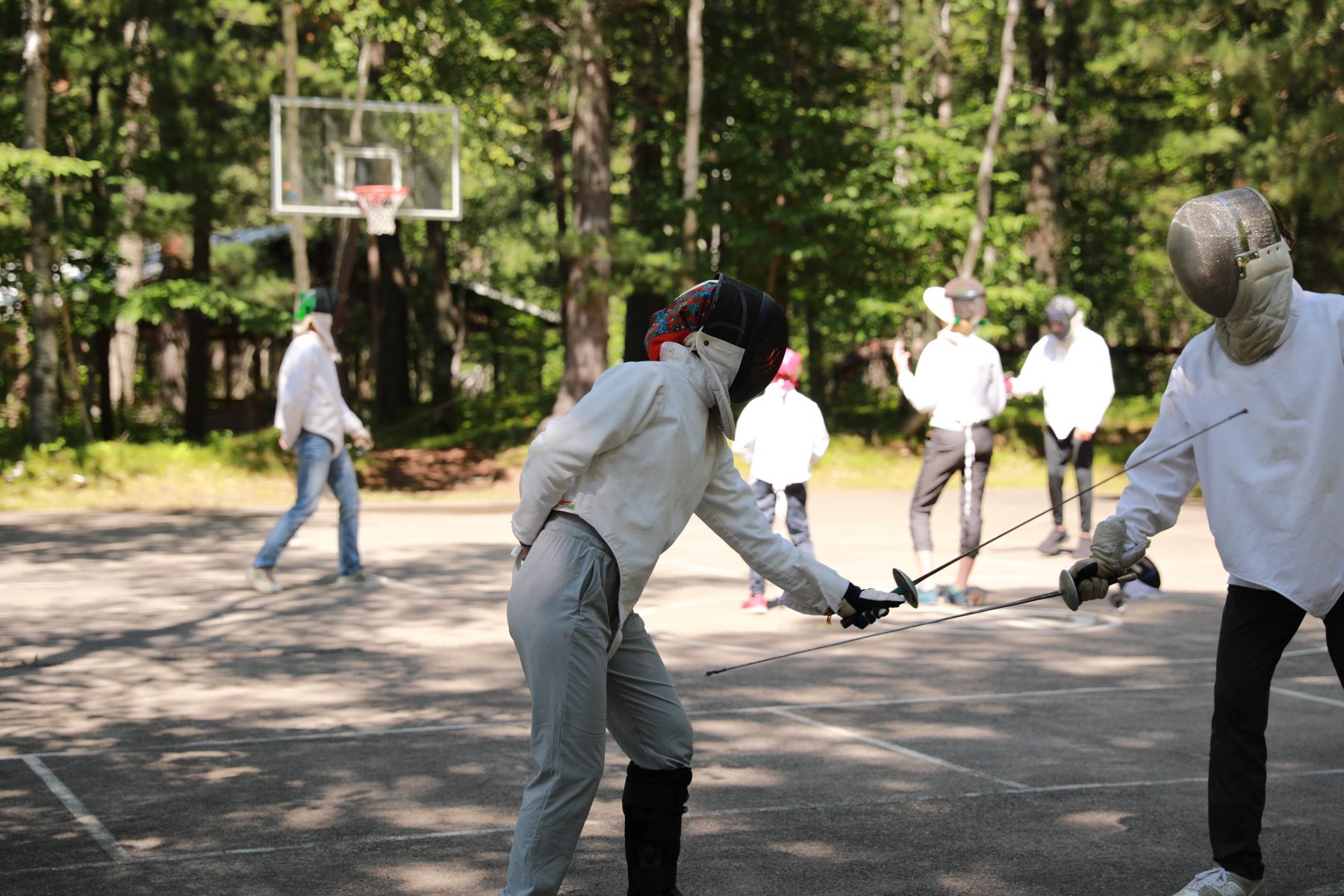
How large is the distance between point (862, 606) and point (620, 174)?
1163 inches

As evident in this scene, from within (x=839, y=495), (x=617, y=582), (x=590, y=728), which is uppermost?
(x=617, y=582)

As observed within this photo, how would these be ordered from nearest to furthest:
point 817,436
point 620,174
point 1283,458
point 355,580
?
1. point 1283,458
2. point 817,436
3. point 355,580
4. point 620,174

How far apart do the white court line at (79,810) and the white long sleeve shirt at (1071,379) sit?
310 inches

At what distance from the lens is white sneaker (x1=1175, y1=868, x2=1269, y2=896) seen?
417 centimetres

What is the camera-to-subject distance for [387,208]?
21500 millimetres

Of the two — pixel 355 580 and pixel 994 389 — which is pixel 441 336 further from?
pixel 994 389

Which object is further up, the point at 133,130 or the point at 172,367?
the point at 133,130

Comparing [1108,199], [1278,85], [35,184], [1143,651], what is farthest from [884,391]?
[1143,651]

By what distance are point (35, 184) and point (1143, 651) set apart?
18.1 metres

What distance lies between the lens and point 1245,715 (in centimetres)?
424

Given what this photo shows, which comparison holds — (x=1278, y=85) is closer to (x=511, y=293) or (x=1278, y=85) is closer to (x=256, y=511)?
(x=256, y=511)

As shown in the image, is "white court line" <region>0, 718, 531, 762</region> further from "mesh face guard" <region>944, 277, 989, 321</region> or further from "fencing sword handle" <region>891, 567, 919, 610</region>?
"mesh face guard" <region>944, 277, 989, 321</region>

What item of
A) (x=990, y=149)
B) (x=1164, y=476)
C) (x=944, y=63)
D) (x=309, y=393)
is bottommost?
(x=309, y=393)

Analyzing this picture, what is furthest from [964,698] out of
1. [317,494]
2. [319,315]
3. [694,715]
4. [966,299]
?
[319,315]
